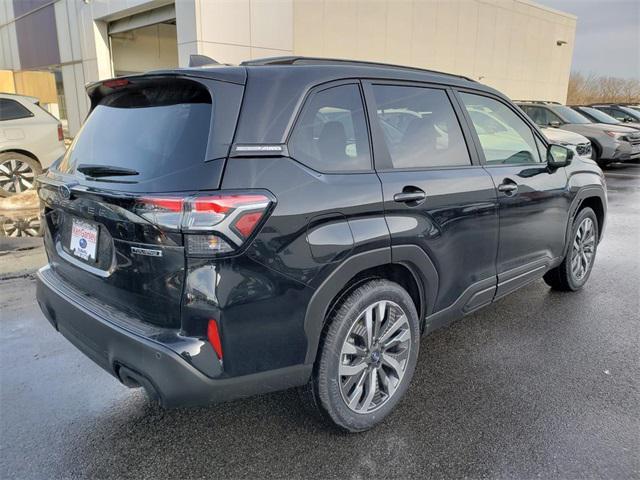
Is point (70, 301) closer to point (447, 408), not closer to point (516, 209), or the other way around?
point (447, 408)

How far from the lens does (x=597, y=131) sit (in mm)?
12883

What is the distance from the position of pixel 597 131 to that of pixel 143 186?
44.9 feet

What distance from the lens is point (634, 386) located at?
3025 millimetres

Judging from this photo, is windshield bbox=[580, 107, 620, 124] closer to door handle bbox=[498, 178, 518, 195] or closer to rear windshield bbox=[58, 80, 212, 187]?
door handle bbox=[498, 178, 518, 195]

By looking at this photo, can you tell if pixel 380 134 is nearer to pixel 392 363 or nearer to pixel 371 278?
pixel 371 278

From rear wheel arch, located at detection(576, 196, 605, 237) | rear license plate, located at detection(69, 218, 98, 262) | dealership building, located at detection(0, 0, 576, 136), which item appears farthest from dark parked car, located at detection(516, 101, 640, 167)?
rear license plate, located at detection(69, 218, 98, 262)

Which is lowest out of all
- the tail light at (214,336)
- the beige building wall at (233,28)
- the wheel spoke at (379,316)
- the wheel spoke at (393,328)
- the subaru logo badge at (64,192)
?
the wheel spoke at (393,328)

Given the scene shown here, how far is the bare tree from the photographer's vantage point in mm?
41188

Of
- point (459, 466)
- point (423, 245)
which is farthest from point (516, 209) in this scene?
point (459, 466)

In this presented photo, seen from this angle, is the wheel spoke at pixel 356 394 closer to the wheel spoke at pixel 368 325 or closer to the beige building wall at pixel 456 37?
the wheel spoke at pixel 368 325

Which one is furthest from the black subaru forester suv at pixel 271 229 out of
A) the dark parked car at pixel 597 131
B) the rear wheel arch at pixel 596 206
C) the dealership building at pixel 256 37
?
the dark parked car at pixel 597 131

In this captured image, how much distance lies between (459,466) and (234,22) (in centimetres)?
1238

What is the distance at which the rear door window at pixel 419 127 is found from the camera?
106 inches

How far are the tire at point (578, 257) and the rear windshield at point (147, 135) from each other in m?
3.45
